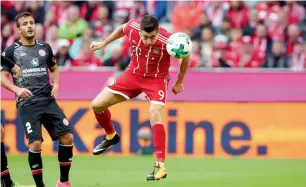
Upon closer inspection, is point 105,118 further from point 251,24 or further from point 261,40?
point 251,24

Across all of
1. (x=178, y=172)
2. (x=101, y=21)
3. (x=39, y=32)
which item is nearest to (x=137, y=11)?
(x=101, y=21)

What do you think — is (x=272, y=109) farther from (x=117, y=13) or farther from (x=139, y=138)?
(x=117, y=13)

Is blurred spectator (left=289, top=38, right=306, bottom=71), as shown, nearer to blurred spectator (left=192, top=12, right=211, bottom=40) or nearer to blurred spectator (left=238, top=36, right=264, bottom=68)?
blurred spectator (left=238, top=36, right=264, bottom=68)

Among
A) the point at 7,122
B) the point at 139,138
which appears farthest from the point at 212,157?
the point at 7,122

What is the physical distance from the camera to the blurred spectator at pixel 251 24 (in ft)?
61.8

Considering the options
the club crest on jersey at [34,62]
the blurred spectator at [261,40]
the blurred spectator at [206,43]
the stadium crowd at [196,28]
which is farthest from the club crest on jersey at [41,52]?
the blurred spectator at [261,40]

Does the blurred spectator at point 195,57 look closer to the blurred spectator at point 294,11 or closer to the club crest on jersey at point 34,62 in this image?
A: the blurred spectator at point 294,11

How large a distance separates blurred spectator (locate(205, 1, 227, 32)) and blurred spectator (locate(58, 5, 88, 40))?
2.81 meters

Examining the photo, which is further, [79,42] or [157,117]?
[79,42]

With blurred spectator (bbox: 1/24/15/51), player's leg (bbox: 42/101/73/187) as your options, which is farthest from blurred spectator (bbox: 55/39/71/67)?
player's leg (bbox: 42/101/73/187)

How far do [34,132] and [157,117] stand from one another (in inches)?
64.1

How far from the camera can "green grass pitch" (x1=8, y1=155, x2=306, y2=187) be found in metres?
12.8

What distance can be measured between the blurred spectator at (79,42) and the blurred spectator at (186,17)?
1852mm

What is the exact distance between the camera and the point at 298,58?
18266 mm
